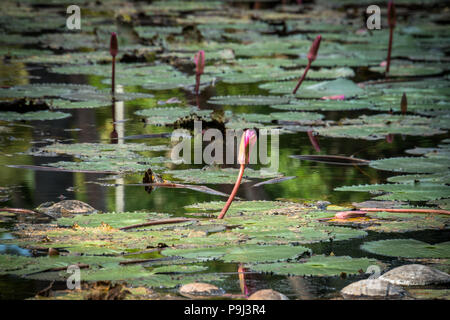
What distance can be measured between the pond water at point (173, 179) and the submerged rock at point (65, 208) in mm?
85

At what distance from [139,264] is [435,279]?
3.40 feet

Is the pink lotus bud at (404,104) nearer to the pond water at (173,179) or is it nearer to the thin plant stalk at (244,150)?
the pond water at (173,179)

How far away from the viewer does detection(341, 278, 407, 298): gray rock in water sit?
3162 mm

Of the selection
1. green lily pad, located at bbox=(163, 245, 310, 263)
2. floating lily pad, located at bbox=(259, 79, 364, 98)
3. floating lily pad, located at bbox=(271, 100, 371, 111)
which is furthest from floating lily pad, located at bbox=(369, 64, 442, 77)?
green lily pad, located at bbox=(163, 245, 310, 263)

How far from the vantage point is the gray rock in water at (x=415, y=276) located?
331cm

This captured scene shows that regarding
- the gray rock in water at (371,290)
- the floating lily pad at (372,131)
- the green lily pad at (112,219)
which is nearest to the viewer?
the gray rock in water at (371,290)

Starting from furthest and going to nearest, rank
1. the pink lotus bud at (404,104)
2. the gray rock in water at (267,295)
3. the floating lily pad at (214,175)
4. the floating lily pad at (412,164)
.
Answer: the pink lotus bud at (404,104)
the floating lily pad at (412,164)
the floating lily pad at (214,175)
the gray rock in water at (267,295)

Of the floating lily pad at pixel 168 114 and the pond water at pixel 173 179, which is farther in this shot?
the floating lily pad at pixel 168 114

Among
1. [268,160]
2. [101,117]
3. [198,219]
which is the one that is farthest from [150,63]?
[198,219]

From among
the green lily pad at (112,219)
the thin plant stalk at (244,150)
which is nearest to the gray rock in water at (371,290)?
the thin plant stalk at (244,150)

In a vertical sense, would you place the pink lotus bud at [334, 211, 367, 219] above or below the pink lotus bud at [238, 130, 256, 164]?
below

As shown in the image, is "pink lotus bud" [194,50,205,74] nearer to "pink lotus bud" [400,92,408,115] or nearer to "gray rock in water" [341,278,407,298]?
"pink lotus bud" [400,92,408,115]

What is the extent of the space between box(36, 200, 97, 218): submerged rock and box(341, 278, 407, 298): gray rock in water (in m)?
1.47
